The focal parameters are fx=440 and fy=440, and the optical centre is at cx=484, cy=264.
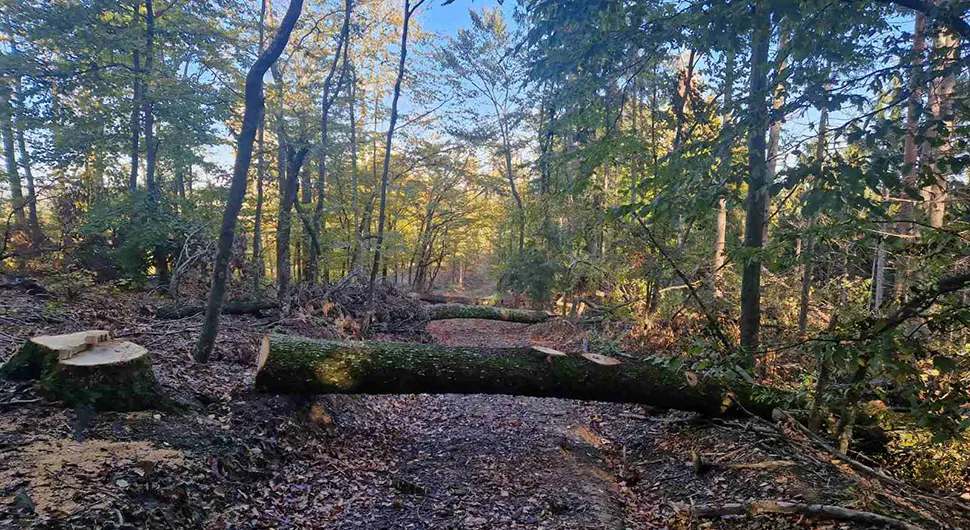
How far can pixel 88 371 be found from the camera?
→ 3.62 meters

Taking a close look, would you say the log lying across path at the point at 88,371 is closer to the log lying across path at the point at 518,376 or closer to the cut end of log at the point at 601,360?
the log lying across path at the point at 518,376

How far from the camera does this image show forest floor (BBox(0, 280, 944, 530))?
296 cm

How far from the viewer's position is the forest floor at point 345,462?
9.71 ft

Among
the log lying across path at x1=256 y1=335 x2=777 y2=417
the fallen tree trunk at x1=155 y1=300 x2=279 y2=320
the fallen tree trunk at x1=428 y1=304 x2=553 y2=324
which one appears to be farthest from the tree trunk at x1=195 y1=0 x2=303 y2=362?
the fallen tree trunk at x1=428 y1=304 x2=553 y2=324

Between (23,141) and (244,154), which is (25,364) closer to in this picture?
(244,154)

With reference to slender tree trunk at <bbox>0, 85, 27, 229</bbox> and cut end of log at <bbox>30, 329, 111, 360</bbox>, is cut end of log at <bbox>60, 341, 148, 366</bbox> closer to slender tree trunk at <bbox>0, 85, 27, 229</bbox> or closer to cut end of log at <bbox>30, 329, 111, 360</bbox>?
cut end of log at <bbox>30, 329, 111, 360</bbox>

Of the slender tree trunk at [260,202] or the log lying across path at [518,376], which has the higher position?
the slender tree trunk at [260,202]

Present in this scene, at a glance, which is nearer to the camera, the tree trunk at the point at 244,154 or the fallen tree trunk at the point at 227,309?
A: the tree trunk at the point at 244,154

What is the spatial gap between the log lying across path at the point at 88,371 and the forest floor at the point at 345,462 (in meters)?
0.13

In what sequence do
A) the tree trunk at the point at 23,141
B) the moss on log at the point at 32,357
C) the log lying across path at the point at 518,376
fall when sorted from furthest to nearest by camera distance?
the tree trunk at the point at 23,141, the log lying across path at the point at 518,376, the moss on log at the point at 32,357

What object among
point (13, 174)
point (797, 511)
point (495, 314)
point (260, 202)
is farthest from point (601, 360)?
point (13, 174)

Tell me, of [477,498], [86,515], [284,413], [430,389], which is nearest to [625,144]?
[430,389]

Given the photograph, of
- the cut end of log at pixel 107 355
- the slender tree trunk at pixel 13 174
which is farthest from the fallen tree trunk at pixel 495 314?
the slender tree trunk at pixel 13 174

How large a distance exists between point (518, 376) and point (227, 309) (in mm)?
6293
